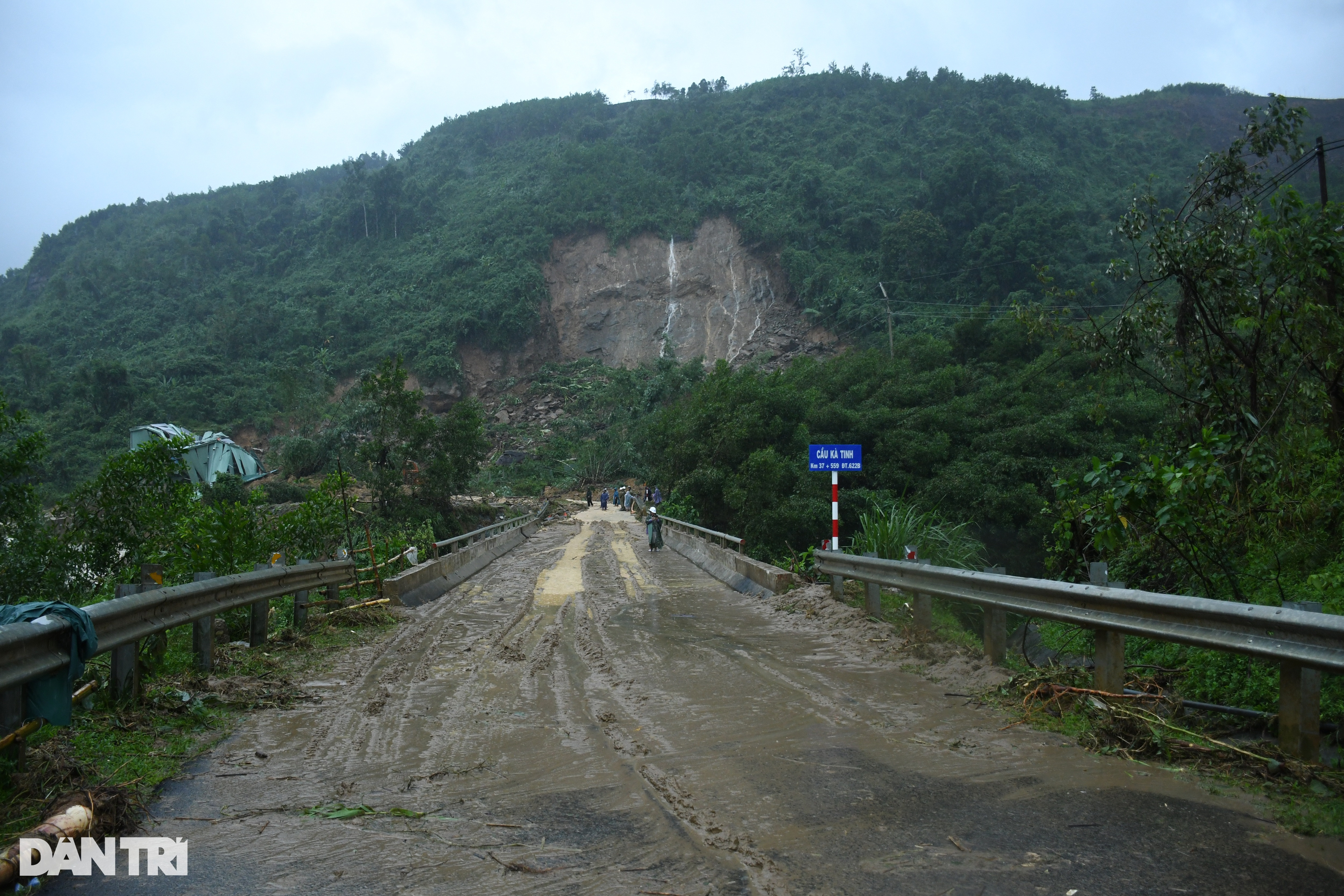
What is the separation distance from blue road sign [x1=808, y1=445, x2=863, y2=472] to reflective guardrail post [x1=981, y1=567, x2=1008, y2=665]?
7154 millimetres

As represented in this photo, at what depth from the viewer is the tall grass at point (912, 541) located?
12.9 m

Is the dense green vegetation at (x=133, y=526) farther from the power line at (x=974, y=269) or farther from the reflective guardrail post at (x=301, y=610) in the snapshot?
the power line at (x=974, y=269)

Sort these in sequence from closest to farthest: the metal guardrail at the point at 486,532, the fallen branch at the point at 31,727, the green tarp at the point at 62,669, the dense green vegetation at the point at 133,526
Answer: the fallen branch at the point at 31,727, the green tarp at the point at 62,669, the dense green vegetation at the point at 133,526, the metal guardrail at the point at 486,532

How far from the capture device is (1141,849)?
368 cm

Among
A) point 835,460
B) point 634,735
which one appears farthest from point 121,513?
point 835,460

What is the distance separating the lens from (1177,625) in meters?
5.30

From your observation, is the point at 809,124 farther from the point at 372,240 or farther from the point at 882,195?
the point at 372,240

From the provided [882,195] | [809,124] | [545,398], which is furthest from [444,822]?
[809,124]

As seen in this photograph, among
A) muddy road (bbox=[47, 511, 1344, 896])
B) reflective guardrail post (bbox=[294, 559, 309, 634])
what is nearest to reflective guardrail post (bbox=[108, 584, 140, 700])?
muddy road (bbox=[47, 511, 1344, 896])

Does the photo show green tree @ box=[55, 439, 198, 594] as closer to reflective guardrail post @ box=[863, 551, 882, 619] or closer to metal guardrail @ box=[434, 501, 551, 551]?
metal guardrail @ box=[434, 501, 551, 551]

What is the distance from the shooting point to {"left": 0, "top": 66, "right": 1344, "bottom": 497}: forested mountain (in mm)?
81625

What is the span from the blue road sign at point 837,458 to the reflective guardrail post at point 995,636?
23.5 feet

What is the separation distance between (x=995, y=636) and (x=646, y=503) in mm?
33093

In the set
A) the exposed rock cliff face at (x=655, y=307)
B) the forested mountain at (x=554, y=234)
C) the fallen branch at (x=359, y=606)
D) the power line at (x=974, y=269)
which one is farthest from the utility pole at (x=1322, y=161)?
the exposed rock cliff face at (x=655, y=307)
